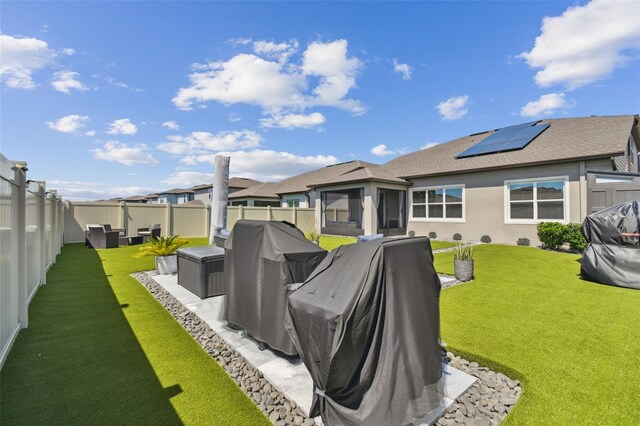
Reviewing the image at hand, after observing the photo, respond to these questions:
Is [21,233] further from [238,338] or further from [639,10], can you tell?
[639,10]

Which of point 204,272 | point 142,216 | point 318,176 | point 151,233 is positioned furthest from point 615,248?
point 318,176

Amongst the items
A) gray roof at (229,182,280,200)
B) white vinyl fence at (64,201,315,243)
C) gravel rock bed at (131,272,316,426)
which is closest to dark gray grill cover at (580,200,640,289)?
gravel rock bed at (131,272,316,426)

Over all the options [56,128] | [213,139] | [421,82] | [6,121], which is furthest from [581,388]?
[213,139]

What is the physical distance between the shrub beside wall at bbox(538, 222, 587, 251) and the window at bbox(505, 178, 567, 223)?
692mm

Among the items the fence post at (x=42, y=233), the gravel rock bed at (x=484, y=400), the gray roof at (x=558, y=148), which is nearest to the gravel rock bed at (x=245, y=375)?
the gravel rock bed at (x=484, y=400)

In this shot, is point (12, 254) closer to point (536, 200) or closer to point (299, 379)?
point (299, 379)

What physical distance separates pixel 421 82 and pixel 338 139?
8523mm

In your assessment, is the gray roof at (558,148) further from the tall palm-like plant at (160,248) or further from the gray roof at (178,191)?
the gray roof at (178,191)

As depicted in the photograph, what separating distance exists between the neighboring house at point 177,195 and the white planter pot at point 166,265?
37840 millimetres

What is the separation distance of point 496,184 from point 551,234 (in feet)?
9.79

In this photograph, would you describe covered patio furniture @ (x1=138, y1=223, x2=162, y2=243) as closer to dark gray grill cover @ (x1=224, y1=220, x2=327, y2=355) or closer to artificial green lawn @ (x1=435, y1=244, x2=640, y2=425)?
dark gray grill cover @ (x1=224, y1=220, x2=327, y2=355)

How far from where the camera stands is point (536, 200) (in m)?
11.2

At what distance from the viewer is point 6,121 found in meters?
5.18

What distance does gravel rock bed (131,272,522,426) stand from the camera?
2.24 m
